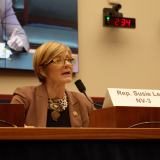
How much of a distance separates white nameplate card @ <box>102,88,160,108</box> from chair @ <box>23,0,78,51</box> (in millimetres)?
1708

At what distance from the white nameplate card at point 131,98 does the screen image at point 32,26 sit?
1.62 metres

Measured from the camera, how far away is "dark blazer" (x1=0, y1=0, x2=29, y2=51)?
7.93ft

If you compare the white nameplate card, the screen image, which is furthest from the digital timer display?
the white nameplate card

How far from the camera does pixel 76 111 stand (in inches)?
64.5

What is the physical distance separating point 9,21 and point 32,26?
24 cm

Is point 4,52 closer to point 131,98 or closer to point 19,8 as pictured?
point 19,8

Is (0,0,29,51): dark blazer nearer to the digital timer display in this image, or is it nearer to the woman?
the woman

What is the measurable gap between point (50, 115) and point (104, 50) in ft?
4.94

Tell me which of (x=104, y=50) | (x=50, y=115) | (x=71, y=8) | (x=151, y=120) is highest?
(x=71, y=8)

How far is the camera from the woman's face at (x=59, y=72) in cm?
166
